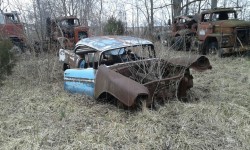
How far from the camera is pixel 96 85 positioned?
17.6ft

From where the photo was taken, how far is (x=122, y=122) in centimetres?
471

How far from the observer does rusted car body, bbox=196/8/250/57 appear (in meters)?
11.2

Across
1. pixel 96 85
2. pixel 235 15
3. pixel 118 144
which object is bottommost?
pixel 118 144

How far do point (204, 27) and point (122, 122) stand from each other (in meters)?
9.40

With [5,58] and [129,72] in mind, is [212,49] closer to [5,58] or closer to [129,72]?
[129,72]

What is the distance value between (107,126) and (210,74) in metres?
5.17

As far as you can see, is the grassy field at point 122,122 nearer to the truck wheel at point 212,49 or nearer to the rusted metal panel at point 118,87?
the rusted metal panel at point 118,87

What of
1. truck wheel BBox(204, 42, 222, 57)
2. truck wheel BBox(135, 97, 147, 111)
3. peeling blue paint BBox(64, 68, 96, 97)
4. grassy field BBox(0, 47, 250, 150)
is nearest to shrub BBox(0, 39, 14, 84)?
grassy field BBox(0, 47, 250, 150)

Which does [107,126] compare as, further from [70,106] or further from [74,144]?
[70,106]

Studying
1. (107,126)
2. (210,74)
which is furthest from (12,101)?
(210,74)

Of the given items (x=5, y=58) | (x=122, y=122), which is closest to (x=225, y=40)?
(x=122, y=122)

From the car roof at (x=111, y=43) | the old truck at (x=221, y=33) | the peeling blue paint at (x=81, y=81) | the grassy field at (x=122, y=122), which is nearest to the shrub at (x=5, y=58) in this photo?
the grassy field at (x=122, y=122)

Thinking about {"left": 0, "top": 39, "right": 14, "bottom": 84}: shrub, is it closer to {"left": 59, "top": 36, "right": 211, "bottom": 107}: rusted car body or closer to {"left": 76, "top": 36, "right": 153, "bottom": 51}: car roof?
{"left": 59, "top": 36, "right": 211, "bottom": 107}: rusted car body

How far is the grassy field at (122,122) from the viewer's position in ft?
13.1
